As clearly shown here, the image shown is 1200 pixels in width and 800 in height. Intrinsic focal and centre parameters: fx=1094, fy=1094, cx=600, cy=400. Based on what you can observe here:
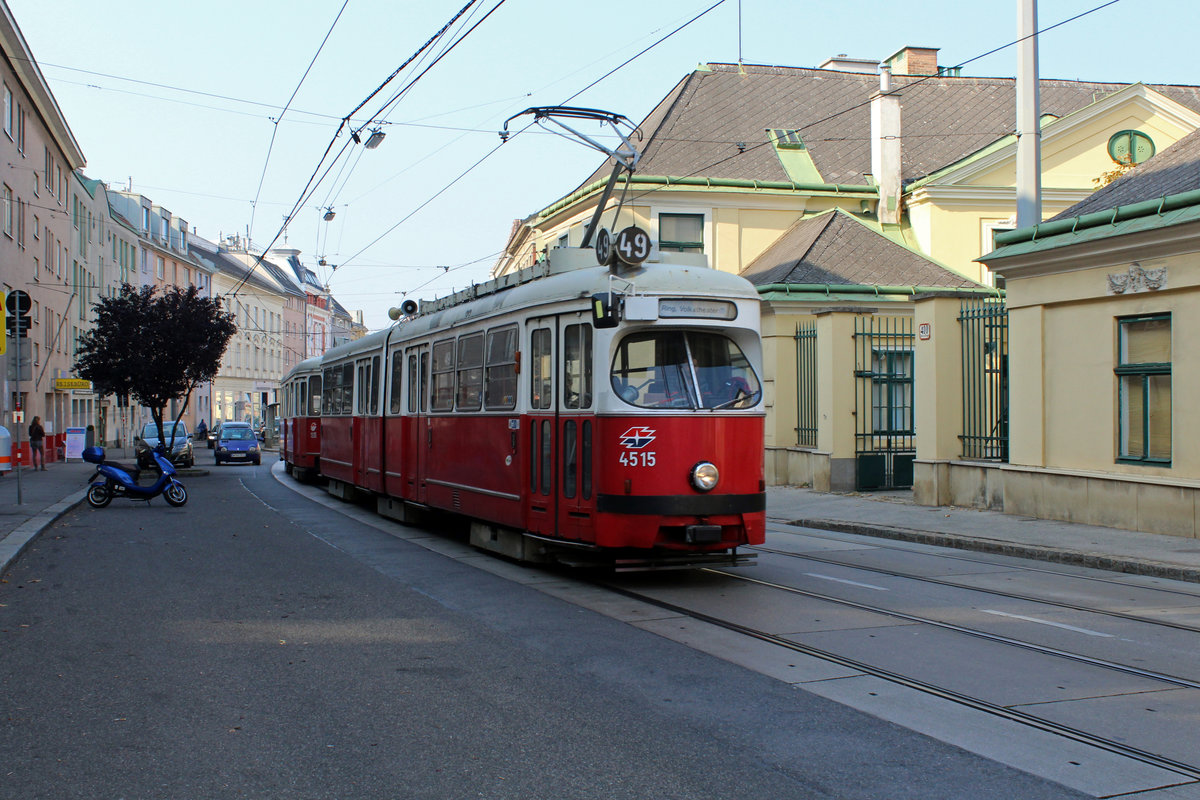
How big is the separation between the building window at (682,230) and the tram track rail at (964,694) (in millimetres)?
21071

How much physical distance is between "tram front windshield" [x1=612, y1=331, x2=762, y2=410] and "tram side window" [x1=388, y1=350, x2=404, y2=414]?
6623 mm

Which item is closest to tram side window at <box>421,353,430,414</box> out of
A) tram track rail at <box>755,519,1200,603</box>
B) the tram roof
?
the tram roof

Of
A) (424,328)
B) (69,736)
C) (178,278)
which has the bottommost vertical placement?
(69,736)

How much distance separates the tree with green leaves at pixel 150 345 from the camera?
112 ft

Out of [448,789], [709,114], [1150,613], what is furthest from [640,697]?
[709,114]

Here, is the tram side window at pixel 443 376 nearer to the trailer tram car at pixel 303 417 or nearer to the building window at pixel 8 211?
the trailer tram car at pixel 303 417

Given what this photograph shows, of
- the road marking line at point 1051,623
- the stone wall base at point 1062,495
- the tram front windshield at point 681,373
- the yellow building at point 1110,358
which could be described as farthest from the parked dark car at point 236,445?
the road marking line at point 1051,623

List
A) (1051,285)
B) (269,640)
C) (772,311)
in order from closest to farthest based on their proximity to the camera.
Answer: (269,640), (1051,285), (772,311)

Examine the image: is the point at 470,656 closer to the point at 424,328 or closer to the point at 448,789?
the point at 448,789

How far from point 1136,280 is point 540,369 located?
7.72 m

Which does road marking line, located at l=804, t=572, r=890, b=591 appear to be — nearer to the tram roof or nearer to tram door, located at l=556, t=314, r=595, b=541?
tram door, located at l=556, t=314, r=595, b=541

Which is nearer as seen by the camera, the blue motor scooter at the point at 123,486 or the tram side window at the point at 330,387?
the blue motor scooter at the point at 123,486

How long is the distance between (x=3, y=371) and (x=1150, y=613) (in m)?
32.0

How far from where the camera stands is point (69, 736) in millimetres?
5426
